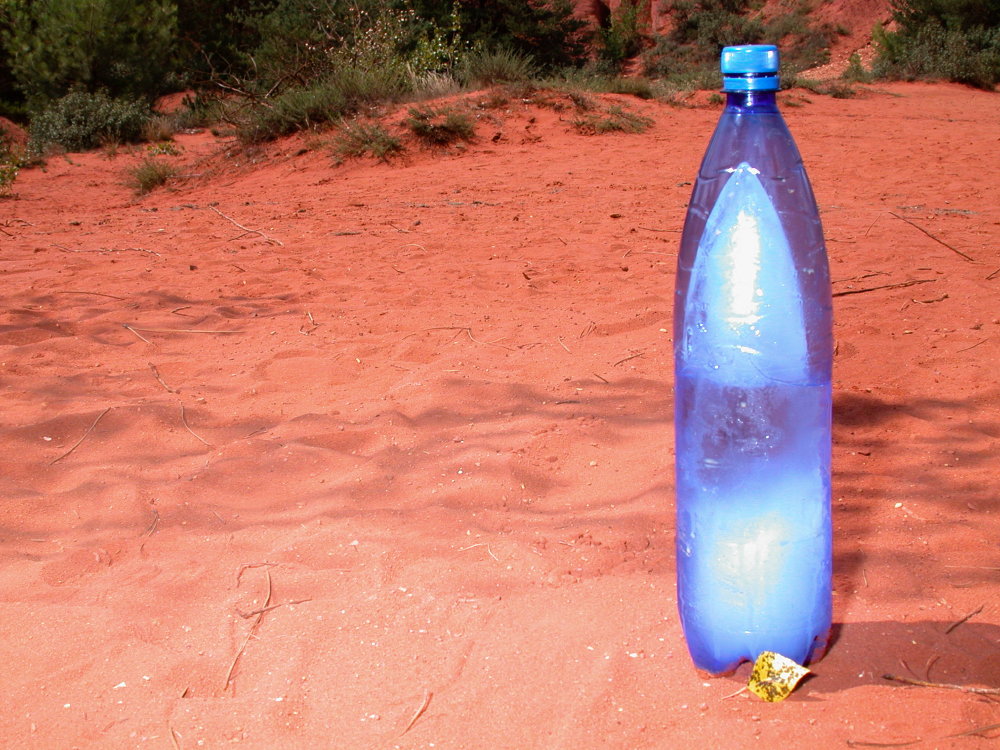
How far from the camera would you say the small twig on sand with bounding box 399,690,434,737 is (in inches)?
76.2

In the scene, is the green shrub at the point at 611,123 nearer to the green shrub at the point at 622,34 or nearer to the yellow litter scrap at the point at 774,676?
the yellow litter scrap at the point at 774,676

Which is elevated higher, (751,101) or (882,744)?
(751,101)

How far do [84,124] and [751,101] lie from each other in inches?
605

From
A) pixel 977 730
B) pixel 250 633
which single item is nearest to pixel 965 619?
pixel 977 730

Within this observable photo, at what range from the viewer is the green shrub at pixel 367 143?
1022cm

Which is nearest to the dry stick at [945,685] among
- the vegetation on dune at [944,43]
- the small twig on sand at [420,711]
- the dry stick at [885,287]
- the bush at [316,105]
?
the small twig on sand at [420,711]

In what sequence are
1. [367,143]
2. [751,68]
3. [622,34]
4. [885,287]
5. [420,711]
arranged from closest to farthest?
[751,68] < [420,711] < [885,287] < [367,143] < [622,34]

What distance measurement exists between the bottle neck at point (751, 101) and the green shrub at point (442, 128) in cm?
905

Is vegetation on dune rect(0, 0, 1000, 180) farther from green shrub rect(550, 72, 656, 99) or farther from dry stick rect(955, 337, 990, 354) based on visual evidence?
dry stick rect(955, 337, 990, 354)

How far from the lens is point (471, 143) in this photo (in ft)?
34.8

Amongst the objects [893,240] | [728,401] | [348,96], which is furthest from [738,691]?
[348,96]

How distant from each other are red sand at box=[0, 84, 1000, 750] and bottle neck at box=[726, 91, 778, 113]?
3.85 ft

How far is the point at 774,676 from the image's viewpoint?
1854 millimetres

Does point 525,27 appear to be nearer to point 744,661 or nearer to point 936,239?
point 936,239
